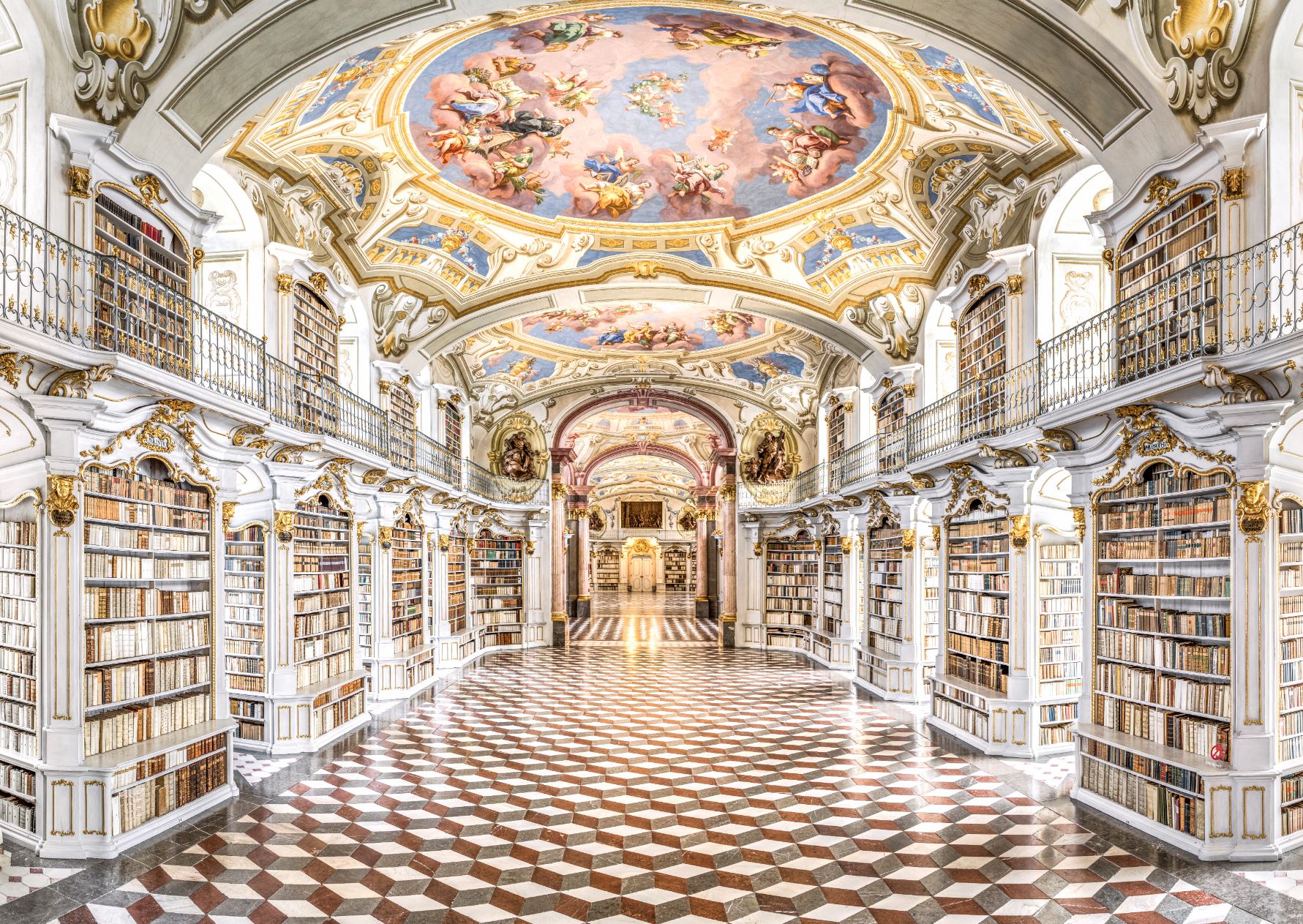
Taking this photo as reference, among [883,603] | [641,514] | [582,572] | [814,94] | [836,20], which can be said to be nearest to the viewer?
[836,20]

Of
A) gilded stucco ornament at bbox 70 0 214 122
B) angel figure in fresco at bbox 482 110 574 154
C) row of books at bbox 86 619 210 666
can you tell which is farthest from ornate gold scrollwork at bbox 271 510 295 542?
angel figure in fresco at bbox 482 110 574 154

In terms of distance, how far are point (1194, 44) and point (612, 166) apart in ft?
23.7

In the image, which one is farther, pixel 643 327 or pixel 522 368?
pixel 522 368

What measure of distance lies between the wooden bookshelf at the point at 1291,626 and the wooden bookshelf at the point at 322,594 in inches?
378

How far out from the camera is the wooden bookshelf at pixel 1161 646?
6.96 meters

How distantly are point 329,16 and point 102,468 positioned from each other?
13.6 ft

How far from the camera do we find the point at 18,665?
699cm

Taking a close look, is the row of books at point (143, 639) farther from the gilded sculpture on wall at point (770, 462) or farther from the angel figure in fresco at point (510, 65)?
the gilded sculpture on wall at point (770, 462)

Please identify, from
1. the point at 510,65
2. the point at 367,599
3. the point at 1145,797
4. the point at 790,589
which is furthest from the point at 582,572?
the point at 1145,797

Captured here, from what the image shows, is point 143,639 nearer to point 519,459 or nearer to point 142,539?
point 142,539

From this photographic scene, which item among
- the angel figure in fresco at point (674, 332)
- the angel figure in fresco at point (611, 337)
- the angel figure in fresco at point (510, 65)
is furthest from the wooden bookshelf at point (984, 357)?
the angel figure in fresco at point (611, 337)

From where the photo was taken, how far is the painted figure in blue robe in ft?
32.2

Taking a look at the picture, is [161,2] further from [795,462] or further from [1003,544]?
[795,462]

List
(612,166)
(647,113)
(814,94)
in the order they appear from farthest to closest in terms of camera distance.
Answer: (612,166) → (647,113) → (814,94)
